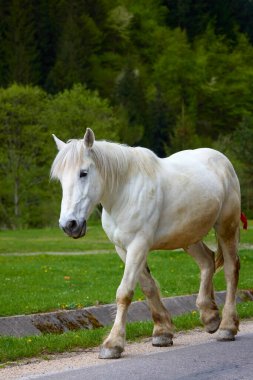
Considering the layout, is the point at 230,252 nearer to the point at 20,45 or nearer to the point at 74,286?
the point at 74,286

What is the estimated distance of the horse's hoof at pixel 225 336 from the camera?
32.2 feet

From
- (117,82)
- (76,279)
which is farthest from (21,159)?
(76,279)

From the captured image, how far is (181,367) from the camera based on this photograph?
26.1 ft

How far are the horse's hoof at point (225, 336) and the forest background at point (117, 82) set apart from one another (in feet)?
161

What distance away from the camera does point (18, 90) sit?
208 feet

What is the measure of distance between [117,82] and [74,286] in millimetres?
89559

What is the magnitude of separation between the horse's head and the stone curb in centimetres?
200

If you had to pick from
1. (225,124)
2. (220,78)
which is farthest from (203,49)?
(225,124)

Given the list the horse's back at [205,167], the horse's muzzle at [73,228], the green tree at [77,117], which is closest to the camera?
the horse's muzzle at [73,228]

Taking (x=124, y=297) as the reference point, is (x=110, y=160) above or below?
above

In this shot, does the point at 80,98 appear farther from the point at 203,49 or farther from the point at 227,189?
the point at 203,49

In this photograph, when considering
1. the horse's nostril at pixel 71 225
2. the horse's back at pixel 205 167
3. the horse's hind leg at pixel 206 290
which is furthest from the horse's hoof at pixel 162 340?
the horse's back at pixel 205 167

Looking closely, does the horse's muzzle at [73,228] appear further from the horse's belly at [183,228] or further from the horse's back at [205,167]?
the horse's back at [205,167]

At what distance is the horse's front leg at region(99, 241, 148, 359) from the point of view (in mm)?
8703
